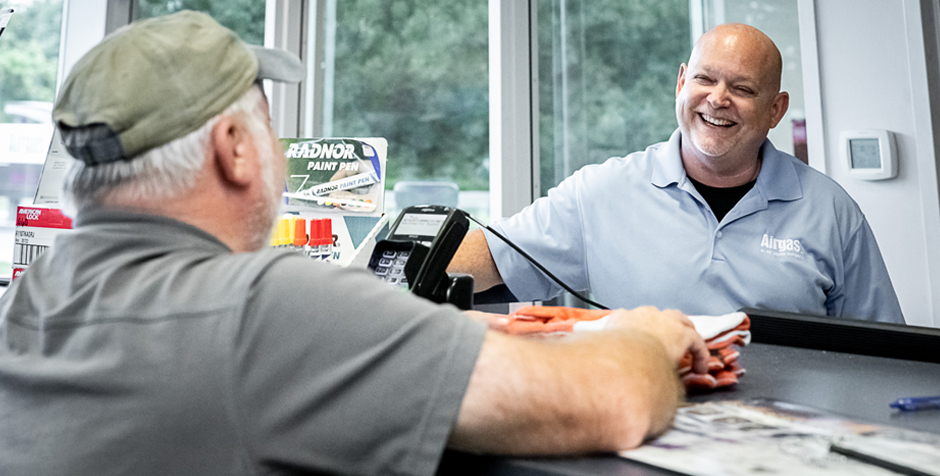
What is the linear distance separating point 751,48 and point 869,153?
1.96 ft

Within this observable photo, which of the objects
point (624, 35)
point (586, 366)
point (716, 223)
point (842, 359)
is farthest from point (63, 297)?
point (624, 35)

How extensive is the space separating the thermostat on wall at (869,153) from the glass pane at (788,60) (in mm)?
167

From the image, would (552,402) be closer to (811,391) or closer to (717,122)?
(811,391)

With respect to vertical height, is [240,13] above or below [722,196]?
above

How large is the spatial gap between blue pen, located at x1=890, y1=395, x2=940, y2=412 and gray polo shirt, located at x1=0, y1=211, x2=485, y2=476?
471mm

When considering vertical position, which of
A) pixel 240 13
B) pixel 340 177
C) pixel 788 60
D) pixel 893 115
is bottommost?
pixel 340 177

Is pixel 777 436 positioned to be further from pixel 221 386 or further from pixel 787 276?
pixel 787 276

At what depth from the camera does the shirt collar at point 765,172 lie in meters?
1.55

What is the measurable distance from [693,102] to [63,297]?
4.94 ft

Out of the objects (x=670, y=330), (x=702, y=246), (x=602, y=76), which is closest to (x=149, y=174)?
(x=670, y=330)

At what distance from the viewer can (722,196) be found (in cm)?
162

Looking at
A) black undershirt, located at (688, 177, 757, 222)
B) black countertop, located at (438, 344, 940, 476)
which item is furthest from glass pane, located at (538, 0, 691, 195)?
black countertop, located at (438, 344, 940, 476)

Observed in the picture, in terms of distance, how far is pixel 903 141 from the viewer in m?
1.86

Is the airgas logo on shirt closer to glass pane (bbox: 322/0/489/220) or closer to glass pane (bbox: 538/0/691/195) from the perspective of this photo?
glass pane (bbox: 538/0/691/195)
